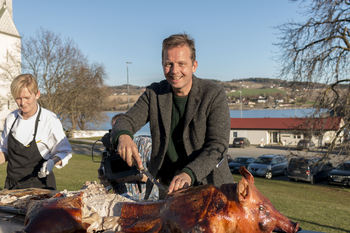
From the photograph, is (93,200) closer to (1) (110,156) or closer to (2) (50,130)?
(1) (110,156)

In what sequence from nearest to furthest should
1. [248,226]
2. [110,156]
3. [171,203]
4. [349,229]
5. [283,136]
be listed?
[248,226] < [171,203] < [110,156] < [349,229] < [283,136]

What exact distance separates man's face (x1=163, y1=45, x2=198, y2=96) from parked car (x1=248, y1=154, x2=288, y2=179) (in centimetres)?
2475

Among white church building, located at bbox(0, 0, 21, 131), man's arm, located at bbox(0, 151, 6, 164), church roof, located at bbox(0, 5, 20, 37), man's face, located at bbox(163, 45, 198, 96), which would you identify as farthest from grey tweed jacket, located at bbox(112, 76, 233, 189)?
church roof, located at bbox(0, 5, 20, 37)

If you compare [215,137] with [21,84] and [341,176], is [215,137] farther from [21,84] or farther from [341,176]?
[341,176]

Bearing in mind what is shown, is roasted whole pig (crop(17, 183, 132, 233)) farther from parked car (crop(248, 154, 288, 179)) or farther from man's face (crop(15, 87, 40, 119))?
parked car (crop(248, 154, 288, 179))

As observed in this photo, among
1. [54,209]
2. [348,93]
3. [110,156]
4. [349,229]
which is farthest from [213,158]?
[348,93]

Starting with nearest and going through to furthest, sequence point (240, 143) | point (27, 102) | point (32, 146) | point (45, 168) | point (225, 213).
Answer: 1. point (225, 213)
2. point (45, 168)
3. point (27, 102)
4. point (32, 146)
5. point (240, 143)

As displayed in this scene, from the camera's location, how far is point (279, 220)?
1.59 metres

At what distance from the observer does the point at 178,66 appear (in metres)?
2.23

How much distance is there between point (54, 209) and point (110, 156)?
556 mm

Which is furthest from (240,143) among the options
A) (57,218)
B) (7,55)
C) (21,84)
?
(57,218)

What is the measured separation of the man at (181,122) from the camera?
217cm

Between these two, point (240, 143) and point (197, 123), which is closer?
point (197, 123)

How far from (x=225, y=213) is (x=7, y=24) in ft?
169
